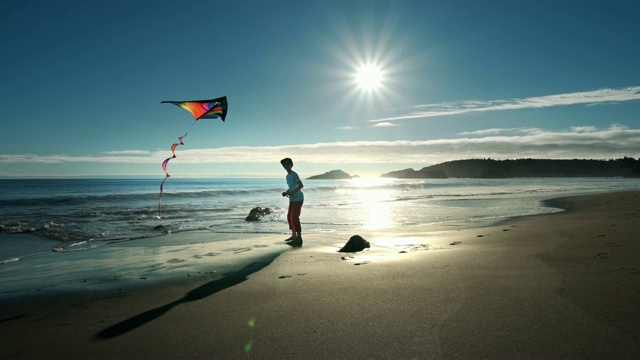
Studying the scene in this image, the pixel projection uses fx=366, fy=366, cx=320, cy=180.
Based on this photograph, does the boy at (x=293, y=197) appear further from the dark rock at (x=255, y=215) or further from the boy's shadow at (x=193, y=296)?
the dark rock at (x=255, y=215)

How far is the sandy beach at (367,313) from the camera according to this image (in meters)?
2.73

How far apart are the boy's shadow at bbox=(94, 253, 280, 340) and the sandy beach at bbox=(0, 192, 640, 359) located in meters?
0.02

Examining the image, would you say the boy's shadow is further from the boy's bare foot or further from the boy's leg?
the boy's leg

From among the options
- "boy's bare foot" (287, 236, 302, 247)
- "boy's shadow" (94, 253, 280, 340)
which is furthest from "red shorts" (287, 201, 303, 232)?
"boy's shadow" (94, 253, 280, 340)

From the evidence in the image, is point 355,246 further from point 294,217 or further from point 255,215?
point 255,215

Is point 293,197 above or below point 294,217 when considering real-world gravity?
above

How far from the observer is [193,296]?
14.3 ft

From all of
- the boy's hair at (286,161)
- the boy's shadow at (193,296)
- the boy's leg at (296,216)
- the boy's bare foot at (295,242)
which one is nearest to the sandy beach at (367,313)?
the boy's shadow at (193,296)

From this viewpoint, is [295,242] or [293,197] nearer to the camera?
[295,242]

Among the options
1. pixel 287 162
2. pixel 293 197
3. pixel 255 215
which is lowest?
pixel 255 215

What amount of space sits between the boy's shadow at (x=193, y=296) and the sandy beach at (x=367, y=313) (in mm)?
22

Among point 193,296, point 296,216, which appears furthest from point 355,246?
point 193,296

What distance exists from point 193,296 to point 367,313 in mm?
2173

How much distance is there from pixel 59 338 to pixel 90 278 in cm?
261
